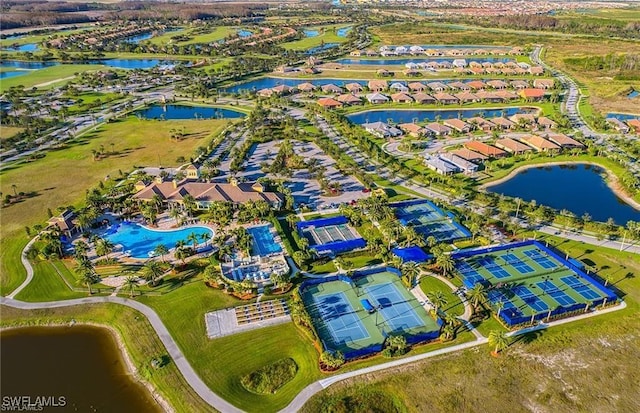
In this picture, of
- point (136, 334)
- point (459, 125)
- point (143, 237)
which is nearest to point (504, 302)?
point (136, 334)

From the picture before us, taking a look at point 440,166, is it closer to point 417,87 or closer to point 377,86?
point 377,86

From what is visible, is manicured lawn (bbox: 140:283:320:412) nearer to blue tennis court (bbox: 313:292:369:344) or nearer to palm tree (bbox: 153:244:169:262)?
blue tennis court (bbox: 313:292:369:344)

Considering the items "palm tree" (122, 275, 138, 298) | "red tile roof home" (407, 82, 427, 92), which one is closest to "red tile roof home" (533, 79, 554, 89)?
"red tile roof home" (407, 82, 427, 92)

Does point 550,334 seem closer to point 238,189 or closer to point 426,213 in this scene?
point 426,213

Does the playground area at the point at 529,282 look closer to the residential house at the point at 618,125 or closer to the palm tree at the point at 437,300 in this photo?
the palm tree at the point at 437,300

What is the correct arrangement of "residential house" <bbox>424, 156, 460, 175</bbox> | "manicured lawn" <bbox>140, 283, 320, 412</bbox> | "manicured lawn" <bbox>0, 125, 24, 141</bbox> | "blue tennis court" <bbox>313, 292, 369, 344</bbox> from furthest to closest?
"manicured lawn" <bbox>0, 125, 24, 141</bbox> < "residential house" <bbox>424, 156, 460, 175</bbox> < "blue tennis court" <bbox>313, 292, 369, 344</bbox> < "manicured lawn" <bbox>140, 283, 320, 412</bbox>
